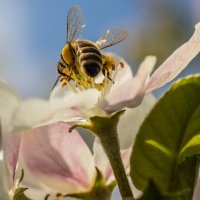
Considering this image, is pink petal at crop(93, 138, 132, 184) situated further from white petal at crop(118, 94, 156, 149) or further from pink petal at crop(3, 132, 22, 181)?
pink petal at crop(3, 132, 22, 181)

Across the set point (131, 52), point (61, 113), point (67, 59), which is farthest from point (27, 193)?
point (131, 52)

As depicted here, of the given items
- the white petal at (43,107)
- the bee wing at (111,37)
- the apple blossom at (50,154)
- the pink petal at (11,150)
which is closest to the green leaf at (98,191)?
the apple blossom at (50,154)

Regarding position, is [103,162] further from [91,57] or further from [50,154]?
[91,57]

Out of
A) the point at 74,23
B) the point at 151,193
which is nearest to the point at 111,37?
the point at 74,23

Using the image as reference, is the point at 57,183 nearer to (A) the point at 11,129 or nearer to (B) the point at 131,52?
(A) the point at 11,129

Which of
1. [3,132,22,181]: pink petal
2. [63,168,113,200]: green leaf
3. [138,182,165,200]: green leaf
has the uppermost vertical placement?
[138,182,165,200]: green leaf

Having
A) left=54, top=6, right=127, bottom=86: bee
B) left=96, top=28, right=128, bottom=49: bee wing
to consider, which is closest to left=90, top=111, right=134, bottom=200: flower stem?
left=54, top=6, right=127, bottom=86: bee
